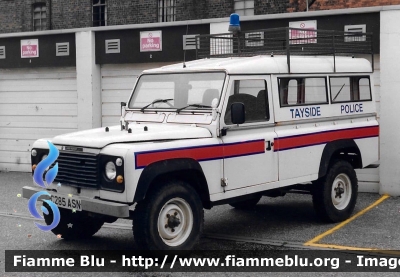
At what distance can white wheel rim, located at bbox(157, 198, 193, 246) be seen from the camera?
724 cm

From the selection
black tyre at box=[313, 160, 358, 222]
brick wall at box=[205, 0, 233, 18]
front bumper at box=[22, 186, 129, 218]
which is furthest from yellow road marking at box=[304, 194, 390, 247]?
brick wall at box=[205, 0, 233, 18]

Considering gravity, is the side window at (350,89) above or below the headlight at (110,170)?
above

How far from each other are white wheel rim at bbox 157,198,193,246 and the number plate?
3.03 feet

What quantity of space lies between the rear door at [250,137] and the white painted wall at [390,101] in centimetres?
400

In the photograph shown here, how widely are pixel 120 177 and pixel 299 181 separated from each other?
2899 millimetres

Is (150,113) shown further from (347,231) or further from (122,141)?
(347,231)

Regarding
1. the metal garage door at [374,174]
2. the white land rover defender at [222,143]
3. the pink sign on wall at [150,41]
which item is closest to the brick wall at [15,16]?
the pink sign on wall at [150,41]

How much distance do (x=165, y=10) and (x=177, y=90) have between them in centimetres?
1849

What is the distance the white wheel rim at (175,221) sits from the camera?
7.24 m

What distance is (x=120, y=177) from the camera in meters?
6.88

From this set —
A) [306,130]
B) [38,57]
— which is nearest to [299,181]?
[306,130]

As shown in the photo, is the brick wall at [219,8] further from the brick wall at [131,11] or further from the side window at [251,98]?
the side window at [251,98]

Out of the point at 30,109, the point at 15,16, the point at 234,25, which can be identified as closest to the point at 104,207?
the point at 234,25

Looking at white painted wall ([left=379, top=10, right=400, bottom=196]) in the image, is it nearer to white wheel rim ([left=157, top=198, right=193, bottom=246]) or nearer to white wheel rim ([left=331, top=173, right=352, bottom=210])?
white wheel rim ([left=331, top=173, right=352, bottom=210])
